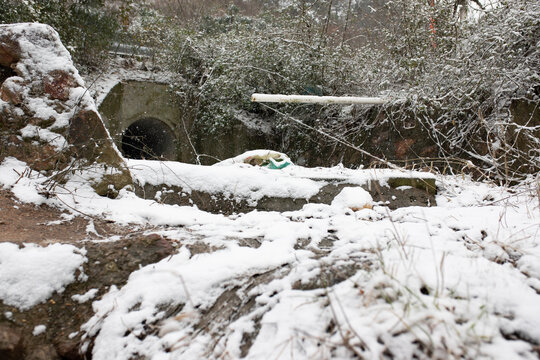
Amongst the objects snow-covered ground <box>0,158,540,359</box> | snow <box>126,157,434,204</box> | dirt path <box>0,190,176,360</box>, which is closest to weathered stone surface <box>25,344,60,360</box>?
dirt path <box>0,190,176,360</box>

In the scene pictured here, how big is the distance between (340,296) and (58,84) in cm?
258

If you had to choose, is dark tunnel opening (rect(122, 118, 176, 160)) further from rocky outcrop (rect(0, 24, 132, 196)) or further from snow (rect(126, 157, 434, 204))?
rocky outcrop (rect(0, 24, 132, 196))

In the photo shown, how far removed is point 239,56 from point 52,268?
604cm

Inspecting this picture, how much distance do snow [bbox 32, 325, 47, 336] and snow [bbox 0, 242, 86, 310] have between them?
0.29 ft

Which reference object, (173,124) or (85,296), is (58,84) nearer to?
(85,296)

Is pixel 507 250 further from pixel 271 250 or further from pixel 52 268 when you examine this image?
pixel 52 268

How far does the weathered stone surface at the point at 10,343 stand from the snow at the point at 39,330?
0.05 m

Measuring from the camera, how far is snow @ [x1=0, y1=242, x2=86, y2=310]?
4.11 ft

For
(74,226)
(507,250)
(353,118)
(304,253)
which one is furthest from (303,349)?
(353,118)

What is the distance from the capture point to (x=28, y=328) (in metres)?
1.19

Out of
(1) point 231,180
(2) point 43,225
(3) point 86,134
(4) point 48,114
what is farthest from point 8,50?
(1) point 231,180

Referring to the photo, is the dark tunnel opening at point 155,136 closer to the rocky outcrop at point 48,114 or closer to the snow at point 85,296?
the rocky outcrop at point 48,114

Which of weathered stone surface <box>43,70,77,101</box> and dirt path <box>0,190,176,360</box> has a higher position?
weathered stone surface <box>43,70,77,101</box>

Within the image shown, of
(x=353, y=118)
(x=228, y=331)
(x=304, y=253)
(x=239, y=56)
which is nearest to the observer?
(x=228, y=331)
